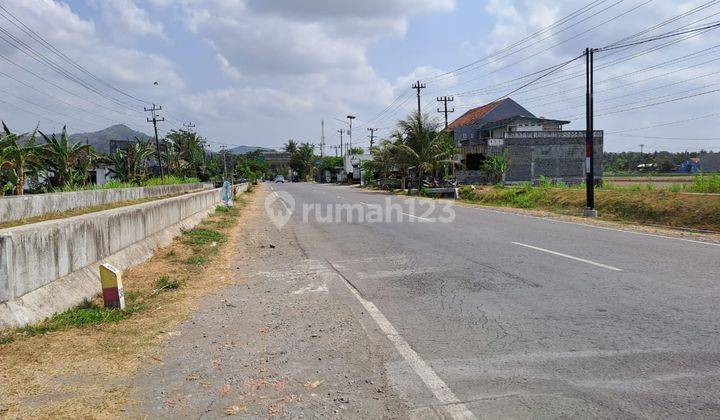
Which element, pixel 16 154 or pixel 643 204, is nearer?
pixel 643 204

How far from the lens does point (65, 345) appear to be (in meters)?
5.19

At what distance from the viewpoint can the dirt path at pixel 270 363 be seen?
387 cm

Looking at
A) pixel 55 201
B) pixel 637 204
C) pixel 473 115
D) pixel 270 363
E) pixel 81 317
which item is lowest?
pixel 270 363

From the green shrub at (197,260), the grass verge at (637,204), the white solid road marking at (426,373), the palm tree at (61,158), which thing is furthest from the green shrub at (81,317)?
the palm tree at (61,158)

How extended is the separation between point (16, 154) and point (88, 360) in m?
23.0

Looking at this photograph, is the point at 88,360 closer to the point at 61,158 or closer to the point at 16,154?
the point at 16,154

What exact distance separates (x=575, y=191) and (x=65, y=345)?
76.8 feet

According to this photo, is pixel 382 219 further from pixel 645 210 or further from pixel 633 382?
pixel 633 382

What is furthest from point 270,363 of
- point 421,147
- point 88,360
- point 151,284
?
point 421,147

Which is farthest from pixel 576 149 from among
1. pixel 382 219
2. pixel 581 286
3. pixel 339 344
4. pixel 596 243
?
pixel 339 344

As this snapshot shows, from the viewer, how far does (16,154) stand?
78.0ft

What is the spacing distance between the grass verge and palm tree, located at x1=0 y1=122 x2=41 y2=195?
22528 mm

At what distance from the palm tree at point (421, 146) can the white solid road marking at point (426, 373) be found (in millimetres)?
37313

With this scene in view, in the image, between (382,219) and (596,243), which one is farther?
(382,219)
